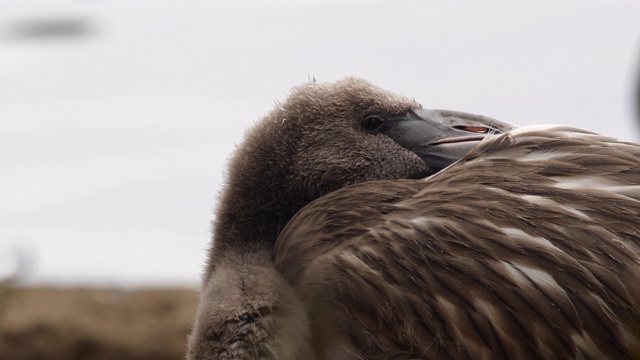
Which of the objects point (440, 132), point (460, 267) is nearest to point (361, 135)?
point (440, 132)

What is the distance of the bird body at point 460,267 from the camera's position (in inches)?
95.3

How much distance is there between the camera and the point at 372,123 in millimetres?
3145

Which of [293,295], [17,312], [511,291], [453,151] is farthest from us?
[17,312]

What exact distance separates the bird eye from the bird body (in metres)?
0.26

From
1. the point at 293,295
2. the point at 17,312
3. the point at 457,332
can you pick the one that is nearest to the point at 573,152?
the point at 457,332

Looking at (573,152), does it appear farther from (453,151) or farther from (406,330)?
(406,330)

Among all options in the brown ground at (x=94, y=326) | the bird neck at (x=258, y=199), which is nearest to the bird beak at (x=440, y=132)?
the bird neck at (x=258, y=199)

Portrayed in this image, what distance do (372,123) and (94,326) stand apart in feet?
7.66

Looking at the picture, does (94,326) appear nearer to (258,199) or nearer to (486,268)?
(258,199)

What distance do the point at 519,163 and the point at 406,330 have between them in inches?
19.2

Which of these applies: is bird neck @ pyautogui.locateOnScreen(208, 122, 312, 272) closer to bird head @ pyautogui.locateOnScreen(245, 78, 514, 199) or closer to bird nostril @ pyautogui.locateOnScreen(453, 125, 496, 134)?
bird head @ pyautogui.locateOnScreen(245, 78, 514, 199)

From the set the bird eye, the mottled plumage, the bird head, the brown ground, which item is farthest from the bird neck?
the brown ground

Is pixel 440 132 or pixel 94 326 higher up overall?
pixel 440 132

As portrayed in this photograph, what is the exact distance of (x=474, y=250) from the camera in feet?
8.17
